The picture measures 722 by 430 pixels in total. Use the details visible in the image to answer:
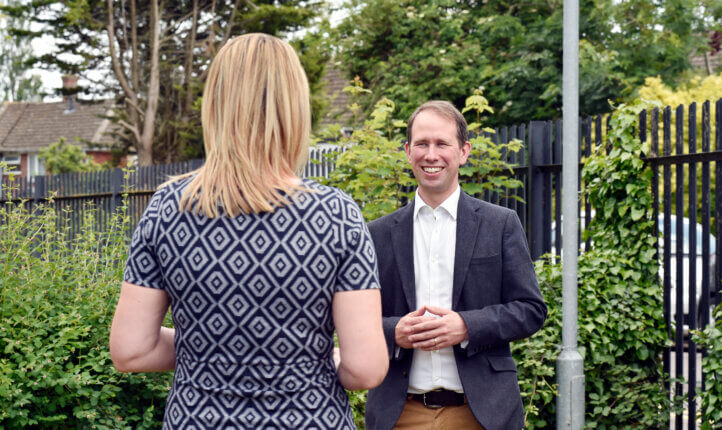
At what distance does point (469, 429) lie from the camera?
260 centimetres

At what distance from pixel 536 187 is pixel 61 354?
355 cm

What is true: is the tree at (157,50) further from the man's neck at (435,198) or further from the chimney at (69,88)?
the man's neck at (435,198)

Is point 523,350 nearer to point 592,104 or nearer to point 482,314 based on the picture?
point 482,314

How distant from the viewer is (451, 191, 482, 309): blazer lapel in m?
2.66

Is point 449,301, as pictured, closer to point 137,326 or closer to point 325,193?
point 325,193

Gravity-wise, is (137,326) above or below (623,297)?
above

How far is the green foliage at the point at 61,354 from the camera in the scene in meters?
3.98

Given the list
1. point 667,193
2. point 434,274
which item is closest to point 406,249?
point 434,274

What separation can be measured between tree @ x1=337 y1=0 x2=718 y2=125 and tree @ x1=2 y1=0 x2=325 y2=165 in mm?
2047

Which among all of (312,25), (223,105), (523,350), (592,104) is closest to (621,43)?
(592,104)

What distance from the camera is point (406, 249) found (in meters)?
2.77

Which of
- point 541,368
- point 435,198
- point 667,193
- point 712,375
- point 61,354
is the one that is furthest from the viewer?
point 667,193

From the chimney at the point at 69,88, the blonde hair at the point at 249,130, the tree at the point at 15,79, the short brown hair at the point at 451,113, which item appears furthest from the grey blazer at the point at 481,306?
the tree at the point at 15,79

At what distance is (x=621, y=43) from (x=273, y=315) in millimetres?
17589
